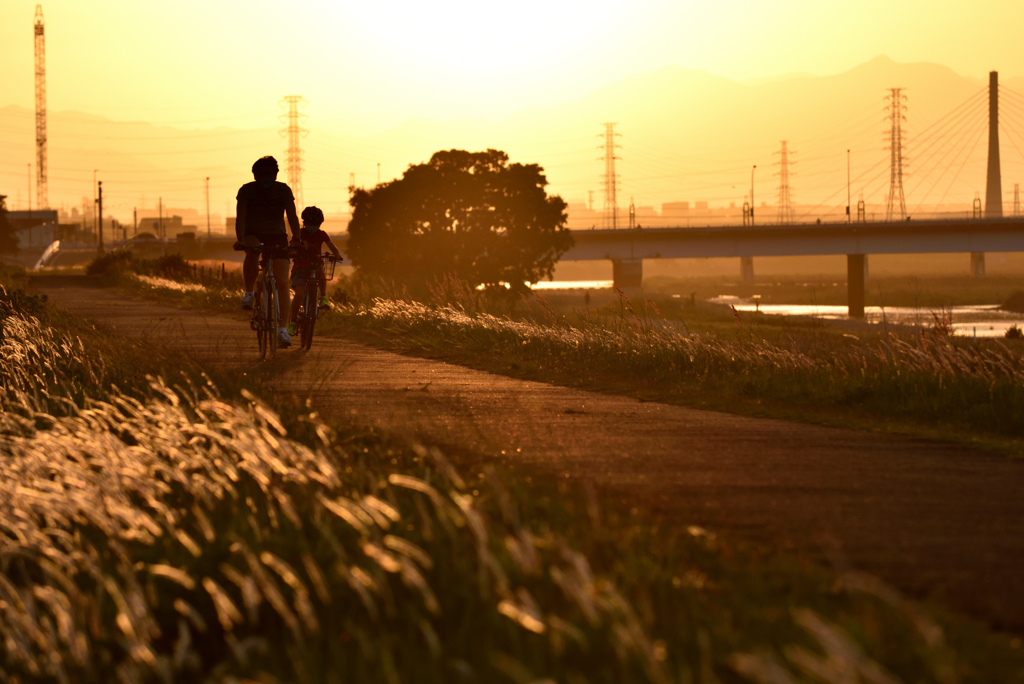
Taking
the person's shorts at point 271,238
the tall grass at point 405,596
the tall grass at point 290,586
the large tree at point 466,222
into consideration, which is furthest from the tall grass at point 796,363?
the large tree at point 466,222

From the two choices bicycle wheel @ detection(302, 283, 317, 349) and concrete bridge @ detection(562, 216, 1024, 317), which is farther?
concrete bridge @ detection(562, 216, 1024, 317)

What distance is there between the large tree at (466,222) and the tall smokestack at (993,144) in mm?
69434

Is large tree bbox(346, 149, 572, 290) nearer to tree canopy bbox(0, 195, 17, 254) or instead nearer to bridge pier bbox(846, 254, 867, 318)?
bridge pier bbox(846, 254, 867, 318)

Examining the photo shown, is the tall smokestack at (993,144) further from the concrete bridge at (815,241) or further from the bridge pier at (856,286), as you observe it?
the bridge pier at (856,286)

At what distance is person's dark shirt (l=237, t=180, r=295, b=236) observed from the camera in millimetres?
11617

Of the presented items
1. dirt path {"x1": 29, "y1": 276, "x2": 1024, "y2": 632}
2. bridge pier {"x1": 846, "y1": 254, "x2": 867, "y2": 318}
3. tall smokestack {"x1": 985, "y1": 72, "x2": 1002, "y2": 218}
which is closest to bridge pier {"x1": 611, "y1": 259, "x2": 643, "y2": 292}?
bridge pier {"x1": 846, "y1": 254, "x2": 867, "y2": 318}

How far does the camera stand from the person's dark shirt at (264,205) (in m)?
11.6

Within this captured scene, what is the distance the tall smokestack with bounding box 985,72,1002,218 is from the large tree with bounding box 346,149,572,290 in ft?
228

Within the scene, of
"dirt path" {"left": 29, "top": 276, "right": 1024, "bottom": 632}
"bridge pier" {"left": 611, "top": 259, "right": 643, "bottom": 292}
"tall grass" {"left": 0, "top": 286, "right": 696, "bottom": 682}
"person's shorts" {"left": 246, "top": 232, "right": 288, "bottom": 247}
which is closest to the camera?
"tall grass" {"left": 0, "top": 286, "right": 696, "bottom": 682}

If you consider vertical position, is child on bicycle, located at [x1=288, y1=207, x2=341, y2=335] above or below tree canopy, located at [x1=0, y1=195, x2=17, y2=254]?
below

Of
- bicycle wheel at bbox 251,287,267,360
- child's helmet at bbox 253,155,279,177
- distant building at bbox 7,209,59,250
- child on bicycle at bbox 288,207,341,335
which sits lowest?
bicycle wheel at bbox 251,287,267,360

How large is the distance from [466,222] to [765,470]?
5400 cm

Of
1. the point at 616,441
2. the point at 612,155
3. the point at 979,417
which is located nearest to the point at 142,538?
the point at 616,441

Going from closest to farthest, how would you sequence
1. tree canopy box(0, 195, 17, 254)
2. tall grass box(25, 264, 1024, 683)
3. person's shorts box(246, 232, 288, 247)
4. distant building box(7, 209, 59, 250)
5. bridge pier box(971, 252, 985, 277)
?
1. tall grass box(25, 264, 1024, 683)
2. person's shorts box(246, 232, 288, 247)
3. tree canopy box(0, 195, 17, 254)
4. bridge pier box(971, 252, 985, 277)
5. distant building box(7, 209, 59, 250)
